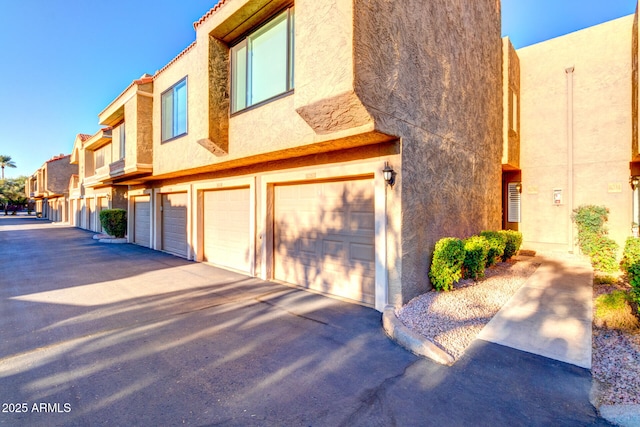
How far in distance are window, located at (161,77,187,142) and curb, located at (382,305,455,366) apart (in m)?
8.87

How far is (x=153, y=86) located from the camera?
1223 centimetres

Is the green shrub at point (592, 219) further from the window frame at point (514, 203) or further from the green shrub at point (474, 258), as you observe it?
the green shrub at point (474, 258)

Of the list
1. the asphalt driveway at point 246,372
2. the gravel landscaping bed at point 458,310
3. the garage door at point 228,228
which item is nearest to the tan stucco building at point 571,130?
the gravel landscaping bed at point 458,310

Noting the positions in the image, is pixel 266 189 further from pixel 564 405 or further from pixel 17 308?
pixel 564 405

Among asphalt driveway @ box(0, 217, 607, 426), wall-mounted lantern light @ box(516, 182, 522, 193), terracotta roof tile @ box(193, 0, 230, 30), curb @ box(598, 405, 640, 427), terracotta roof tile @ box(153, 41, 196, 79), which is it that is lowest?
asphalt driveway @ box(0, 217, 607, 426)

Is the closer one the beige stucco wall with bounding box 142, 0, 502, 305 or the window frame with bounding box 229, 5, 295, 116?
the beige stucco wall with bounding box 142, 0, 502, 305

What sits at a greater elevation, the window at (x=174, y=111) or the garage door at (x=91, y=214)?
the window at (x=174, y=111)

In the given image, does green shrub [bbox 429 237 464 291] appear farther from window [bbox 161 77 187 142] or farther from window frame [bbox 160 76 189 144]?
window [bbox 161 77 187 142]

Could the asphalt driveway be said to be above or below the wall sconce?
below

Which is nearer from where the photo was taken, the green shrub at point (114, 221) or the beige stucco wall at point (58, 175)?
the green shrub at point (114, 221)

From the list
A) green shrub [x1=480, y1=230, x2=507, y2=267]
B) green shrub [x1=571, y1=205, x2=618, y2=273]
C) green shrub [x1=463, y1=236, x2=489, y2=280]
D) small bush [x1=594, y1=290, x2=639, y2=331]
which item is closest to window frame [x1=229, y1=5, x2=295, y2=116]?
green shrub [x1=463, y1=236, x2=489, y2=280]

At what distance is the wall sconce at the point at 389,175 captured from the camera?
5.49 m

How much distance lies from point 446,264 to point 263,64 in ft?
20.4

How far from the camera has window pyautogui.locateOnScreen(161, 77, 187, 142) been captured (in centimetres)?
1041
